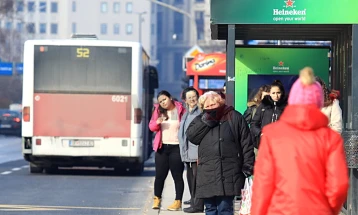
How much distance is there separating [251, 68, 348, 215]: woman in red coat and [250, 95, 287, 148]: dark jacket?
614 cm

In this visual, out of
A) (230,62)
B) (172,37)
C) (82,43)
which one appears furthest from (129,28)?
(230,62)

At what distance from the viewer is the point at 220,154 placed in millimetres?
10750

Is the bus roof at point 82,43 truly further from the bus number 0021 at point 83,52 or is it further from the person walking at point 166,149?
the person walking at point 166,149

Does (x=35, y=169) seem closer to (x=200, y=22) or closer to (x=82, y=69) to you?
(x=82, y=69)

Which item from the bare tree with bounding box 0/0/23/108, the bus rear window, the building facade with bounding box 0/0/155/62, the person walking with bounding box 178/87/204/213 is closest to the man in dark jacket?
the person walking with bounding box 178/87/204/213

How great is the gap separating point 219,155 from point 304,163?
373 cm

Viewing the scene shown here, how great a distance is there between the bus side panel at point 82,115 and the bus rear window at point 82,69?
16cm

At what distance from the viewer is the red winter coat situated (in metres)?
7.00

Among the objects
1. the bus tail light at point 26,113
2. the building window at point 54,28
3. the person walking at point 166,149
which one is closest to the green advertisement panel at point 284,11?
the person walking at point 166,149

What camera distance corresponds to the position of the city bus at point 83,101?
2336cm

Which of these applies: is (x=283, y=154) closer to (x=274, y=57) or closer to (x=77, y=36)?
(x=274, y=57)

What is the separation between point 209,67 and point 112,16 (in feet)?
445

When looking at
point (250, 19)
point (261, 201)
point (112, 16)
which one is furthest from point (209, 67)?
point (112, 16)

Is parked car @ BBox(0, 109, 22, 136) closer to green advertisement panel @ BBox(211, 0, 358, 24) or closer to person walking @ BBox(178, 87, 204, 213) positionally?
person walking @ BBox(178, 87, 204, 213)
